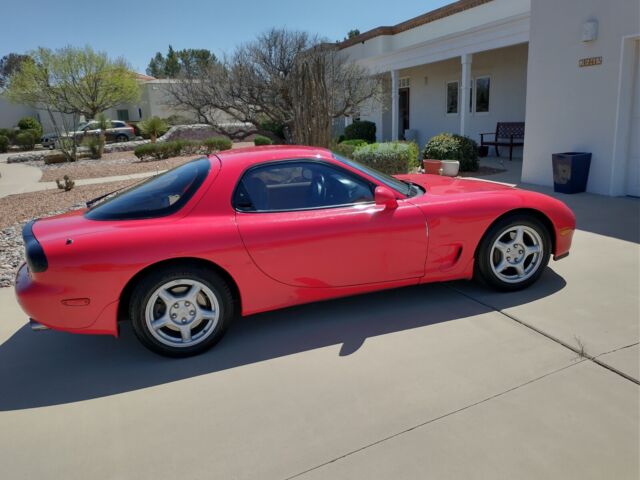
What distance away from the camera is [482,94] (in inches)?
640

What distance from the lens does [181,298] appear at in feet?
10.8

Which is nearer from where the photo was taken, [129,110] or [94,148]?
[94,148]

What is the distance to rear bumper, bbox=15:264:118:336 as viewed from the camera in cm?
306

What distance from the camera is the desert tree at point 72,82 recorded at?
26938 millimetres

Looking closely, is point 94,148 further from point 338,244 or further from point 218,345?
point 338,244

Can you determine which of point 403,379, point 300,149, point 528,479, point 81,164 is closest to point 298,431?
point 403,379

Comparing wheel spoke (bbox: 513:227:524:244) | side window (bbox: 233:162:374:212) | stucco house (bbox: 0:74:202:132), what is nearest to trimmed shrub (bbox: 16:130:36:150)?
stucco house (bbox: 0:74:202:132)

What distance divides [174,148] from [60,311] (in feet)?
58.5

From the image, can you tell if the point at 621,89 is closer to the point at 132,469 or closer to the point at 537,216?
the point at 537,216

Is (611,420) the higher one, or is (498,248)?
(498,248)

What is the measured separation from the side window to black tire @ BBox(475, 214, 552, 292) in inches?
41.5

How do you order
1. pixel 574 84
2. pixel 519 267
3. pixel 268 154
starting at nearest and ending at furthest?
pixel 268 154
pixel 519 267
pixel 574 84

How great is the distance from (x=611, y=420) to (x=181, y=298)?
2626 mm

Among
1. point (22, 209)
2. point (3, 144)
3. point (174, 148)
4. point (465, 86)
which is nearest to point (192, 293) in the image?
point (22, 209)
